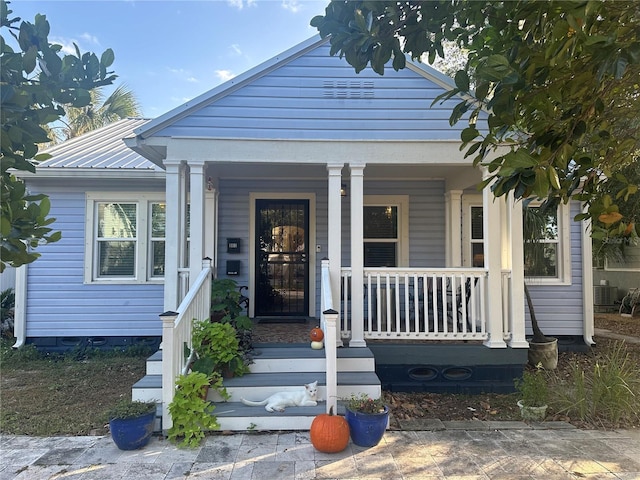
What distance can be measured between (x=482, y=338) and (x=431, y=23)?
3.58 metres

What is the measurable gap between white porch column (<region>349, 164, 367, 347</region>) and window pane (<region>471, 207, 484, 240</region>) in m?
2.92

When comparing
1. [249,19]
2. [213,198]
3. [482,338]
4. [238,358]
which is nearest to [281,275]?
[213,198]

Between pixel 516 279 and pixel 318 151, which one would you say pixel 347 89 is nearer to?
pixel 318 151

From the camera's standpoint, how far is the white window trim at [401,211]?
692cm

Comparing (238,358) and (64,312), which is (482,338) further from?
(64,312)

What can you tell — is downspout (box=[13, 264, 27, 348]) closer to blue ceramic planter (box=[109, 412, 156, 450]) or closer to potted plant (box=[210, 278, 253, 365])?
potted plant (box=[210, 278, 253, 365])

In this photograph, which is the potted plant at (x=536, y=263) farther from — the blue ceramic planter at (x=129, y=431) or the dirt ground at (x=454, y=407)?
the blue ceramic planter at (x=129, y=431)

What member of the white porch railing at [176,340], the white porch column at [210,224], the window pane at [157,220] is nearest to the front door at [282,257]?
the white porch column at [210,224]

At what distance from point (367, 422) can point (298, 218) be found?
4.12m

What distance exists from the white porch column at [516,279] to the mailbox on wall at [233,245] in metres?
4.17

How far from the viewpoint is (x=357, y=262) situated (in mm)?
4977

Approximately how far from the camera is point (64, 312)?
6.68 m

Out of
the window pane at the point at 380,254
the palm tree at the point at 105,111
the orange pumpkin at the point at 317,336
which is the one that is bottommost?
the orange pumpkin at the point at 317,336

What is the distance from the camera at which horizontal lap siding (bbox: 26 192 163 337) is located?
6.66 metres
